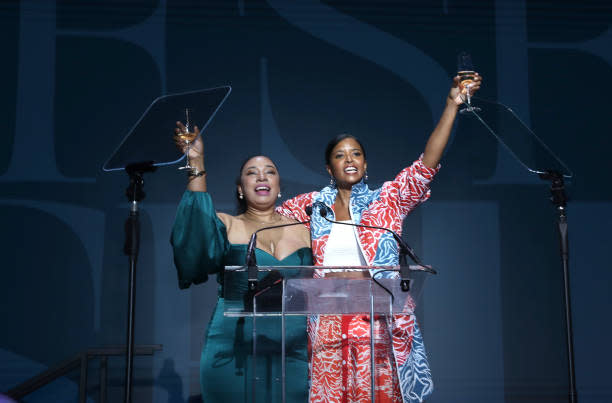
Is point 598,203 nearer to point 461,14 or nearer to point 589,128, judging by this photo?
point 589,128

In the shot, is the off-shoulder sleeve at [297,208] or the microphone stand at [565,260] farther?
the off-shoulder sleeve at [297,208]

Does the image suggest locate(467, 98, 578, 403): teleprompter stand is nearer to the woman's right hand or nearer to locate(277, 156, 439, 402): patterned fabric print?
locate(277, 156, 439, 402): patterned fabric print

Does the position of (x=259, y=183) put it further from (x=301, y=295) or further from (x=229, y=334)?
(x=301, y=295)

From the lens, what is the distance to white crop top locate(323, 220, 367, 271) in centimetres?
258

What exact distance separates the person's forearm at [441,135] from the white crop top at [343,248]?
0.48 meters

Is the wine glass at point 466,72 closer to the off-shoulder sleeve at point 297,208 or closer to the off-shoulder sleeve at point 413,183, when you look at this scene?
the off-shoulder sleeve at point 413,183

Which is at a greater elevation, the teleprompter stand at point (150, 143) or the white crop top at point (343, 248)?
the teleprompter stand at point (150, 143)

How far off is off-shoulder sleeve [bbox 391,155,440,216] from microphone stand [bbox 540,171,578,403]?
488 mm

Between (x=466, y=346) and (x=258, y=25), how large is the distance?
2.35 m

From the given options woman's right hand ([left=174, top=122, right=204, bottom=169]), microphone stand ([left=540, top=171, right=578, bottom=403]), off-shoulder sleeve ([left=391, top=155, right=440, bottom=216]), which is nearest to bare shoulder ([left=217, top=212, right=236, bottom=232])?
woman's right hand ([left=174, top=122, right=204, bottom=169])

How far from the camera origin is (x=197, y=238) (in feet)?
7.92

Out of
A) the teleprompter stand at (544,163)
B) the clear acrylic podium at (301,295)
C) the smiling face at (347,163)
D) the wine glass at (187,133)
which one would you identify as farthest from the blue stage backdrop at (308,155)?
the clear acrylic podium at (301,295)

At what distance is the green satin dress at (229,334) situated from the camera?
187 centimetres

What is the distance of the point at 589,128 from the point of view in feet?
13.2
